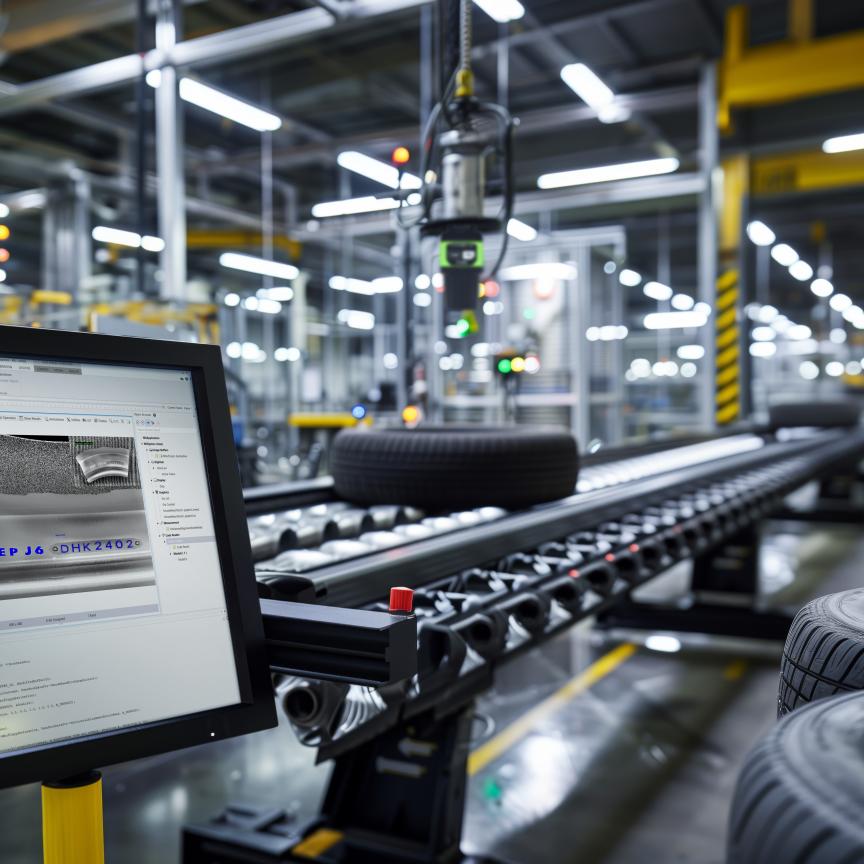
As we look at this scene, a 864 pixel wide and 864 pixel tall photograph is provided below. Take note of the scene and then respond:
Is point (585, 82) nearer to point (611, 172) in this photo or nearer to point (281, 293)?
point (611, 172)

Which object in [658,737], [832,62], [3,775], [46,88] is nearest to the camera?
[3,775]

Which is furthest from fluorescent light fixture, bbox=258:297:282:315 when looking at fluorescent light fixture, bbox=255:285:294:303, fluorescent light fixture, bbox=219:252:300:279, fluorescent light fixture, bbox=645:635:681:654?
→ fluorescent light fixture, bbox=645:635:681:654

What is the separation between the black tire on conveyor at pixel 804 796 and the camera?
60cm

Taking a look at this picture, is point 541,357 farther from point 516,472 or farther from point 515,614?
point 515,614

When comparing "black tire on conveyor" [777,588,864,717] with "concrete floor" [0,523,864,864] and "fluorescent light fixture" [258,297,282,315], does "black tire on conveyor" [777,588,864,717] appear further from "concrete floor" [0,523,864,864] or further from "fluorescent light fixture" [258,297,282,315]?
"fluorescent light fixture" [258,297,282,315]

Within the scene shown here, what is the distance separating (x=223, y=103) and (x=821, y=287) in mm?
17333

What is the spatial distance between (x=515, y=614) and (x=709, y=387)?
24.2ft

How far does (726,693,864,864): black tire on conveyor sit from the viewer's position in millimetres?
599

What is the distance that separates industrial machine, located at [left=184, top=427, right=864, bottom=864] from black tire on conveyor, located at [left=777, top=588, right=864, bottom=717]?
18.1 inches

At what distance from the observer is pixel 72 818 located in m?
0.82

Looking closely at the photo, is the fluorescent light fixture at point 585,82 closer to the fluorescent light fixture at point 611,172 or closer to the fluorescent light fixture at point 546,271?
the fluorescent light fixture at point 611,172

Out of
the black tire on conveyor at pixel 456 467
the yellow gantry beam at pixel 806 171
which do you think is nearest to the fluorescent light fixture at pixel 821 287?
the yellow gantry beam at pixel 806 171

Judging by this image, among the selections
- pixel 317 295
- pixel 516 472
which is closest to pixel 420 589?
pixel 516 472

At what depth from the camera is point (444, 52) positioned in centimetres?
219
